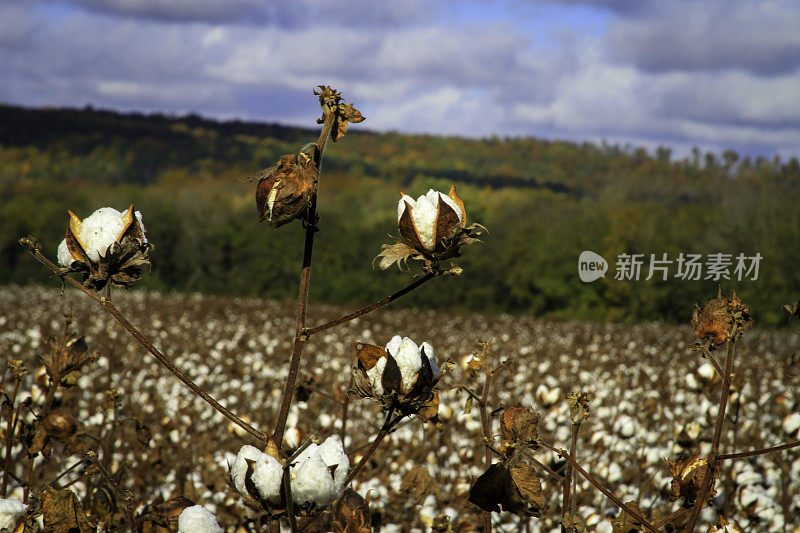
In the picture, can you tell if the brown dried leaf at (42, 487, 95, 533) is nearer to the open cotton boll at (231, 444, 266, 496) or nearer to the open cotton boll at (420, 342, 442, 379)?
the open cotton boll at (231, 444, 266, 496)

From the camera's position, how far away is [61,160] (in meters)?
50.6

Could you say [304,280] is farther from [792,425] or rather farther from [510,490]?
[792,425]

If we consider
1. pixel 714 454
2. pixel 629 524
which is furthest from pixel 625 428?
pixel 714 454

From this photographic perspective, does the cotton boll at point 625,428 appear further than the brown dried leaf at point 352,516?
Yes

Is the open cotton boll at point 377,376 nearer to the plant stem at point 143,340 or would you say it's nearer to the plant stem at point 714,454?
the plant stem at point 143,340

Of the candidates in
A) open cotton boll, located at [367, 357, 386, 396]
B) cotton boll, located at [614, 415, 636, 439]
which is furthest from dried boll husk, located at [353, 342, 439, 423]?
cotton boll, located at [614, 415, 636, 439]

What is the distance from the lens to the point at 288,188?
95 cm

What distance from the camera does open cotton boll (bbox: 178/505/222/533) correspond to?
1.00m

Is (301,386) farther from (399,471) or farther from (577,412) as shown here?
(399,471)

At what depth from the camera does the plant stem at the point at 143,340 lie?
3.18 ft

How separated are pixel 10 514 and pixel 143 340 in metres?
0.46

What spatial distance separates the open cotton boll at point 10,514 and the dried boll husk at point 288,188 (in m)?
0.70

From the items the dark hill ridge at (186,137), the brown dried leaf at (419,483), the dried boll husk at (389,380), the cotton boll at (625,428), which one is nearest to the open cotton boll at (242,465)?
the dried boll husk at (389,380)

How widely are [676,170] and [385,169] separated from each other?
17.5m
